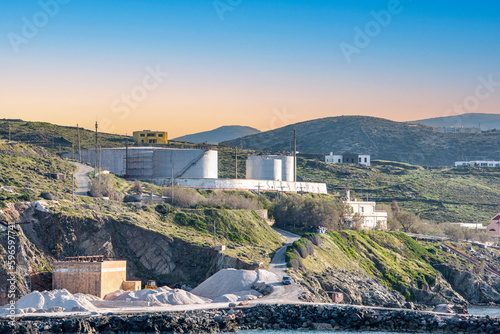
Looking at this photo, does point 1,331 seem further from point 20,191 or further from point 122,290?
point 20,191

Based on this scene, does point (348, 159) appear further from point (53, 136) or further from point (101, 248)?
point (101, 248)

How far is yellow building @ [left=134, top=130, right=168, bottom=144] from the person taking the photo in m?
157

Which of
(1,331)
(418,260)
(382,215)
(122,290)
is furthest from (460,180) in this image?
(1,331)

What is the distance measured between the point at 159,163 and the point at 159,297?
57.8 m

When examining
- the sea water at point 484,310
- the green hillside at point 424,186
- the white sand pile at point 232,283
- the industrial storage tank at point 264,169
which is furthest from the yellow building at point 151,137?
the white sand pile at point 232,283

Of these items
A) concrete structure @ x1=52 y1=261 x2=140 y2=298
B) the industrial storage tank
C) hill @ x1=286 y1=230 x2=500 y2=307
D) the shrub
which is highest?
the industrial storage tank

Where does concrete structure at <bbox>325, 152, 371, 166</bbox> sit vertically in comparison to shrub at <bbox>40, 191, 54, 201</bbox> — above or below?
above

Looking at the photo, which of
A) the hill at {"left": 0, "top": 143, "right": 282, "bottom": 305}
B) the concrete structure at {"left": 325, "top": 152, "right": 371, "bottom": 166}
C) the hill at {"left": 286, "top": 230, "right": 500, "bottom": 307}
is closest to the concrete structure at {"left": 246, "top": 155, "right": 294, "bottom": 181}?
the hill at {"left": 286, "top": 230, "right": 500, "bottom": 307}

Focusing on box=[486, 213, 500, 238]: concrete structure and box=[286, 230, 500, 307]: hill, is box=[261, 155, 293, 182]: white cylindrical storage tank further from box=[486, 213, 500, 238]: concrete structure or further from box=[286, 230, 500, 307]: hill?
box=[486, 213, 500, 238]: concrete structure

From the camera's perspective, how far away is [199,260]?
244ft

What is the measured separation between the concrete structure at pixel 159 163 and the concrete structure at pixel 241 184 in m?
5.24

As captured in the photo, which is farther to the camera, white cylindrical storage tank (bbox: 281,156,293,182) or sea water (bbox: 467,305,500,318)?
white cylindrical storage tank (bbox: 281,156,293,182)

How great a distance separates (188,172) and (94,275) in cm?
5346

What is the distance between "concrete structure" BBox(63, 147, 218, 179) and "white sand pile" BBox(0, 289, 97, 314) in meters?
57.6
